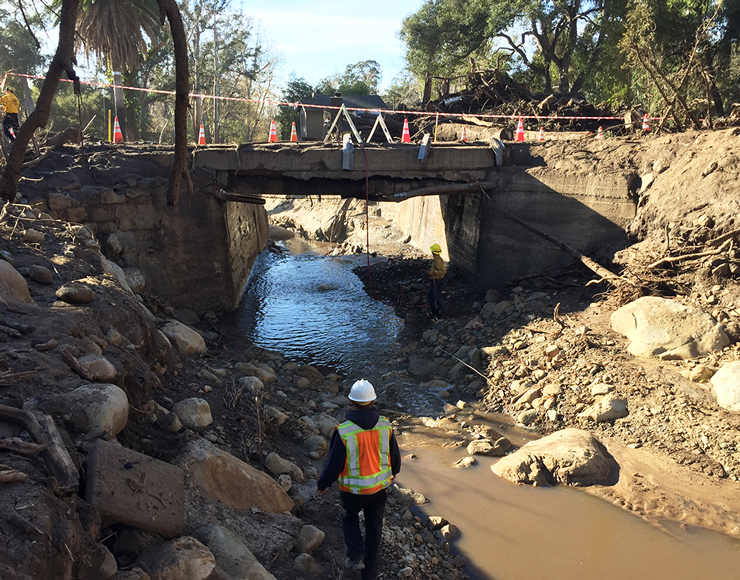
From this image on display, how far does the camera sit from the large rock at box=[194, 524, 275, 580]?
3193 mm

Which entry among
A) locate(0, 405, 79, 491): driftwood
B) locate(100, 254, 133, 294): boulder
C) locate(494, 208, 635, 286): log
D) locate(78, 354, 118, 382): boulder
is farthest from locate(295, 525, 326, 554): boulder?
locate(494, 208, 635, 286): log

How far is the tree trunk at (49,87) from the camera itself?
3.52 meters

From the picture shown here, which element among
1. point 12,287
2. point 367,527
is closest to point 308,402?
point 367,527

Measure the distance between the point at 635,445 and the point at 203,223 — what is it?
8282mm

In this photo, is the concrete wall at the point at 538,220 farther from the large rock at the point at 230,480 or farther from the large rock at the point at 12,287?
the large rock at the point at 12,287

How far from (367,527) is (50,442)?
217 centimetres

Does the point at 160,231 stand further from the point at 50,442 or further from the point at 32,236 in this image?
the point at 50,442

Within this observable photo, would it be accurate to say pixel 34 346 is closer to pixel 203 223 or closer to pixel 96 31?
pixel 203 223

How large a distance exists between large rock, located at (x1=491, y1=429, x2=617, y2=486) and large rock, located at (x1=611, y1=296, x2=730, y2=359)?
2046 millimetres

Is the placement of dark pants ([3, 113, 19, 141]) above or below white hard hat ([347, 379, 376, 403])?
above

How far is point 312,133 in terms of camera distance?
1764cm

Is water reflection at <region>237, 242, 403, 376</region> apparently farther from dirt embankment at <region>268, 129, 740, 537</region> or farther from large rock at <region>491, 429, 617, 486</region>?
large rock at <region>491, 429, 617, 486</region>

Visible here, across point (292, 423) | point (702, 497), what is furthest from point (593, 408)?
point (292, 423)

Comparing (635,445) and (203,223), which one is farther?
(203,223)
